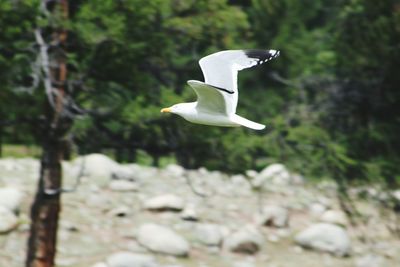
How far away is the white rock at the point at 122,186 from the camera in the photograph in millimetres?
11398

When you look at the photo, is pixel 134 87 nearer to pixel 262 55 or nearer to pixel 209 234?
pixel 262 55

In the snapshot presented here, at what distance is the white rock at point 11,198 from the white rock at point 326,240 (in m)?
3.84

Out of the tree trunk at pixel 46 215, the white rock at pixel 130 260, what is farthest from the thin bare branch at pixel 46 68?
the white rock at pixel 130 260

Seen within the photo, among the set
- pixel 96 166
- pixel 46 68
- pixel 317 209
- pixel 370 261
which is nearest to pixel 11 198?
pixel 96 166

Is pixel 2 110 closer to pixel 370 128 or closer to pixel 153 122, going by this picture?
pixel 153 122

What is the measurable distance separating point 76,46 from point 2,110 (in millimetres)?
922

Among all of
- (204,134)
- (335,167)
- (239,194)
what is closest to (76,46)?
(204,134)

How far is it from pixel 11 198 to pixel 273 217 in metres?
3.82

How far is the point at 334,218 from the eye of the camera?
11.7 m

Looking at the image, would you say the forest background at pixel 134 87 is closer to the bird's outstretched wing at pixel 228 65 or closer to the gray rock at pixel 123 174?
the bird's outstretched wing at pixel 228 65

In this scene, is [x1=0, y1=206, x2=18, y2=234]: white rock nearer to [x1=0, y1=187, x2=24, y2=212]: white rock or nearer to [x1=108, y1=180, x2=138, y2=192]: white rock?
[x1=0, y1=187, x2=24, y2=212]: white rock

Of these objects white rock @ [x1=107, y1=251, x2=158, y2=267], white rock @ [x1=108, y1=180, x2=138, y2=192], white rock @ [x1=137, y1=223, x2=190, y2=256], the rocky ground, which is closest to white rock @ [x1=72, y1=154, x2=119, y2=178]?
the rocky ground

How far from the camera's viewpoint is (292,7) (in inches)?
688

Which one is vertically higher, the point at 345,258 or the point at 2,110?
the point at 2,110
